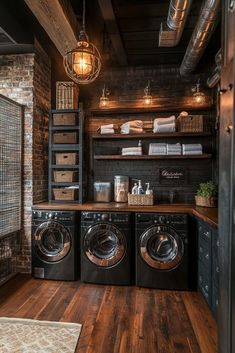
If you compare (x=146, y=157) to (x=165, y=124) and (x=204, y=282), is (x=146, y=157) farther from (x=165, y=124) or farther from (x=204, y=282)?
(x=204, y=282)

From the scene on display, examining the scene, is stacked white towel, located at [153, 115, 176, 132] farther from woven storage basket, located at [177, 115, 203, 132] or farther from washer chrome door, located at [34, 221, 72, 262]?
washer chrome door, located at [34, 221, 72, 262]

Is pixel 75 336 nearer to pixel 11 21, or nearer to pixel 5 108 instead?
pixel 5 108

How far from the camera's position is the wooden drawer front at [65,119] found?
12.0 ft

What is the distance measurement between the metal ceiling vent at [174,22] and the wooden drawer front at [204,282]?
7.95 feet

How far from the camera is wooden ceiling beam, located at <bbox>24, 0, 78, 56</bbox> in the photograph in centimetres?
233

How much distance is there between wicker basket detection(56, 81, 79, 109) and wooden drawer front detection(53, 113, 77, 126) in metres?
0.14

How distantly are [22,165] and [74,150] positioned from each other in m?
0.74

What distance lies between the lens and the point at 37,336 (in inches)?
84.4

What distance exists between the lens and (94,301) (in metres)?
2.79

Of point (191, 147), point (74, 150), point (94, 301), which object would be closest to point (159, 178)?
point (191, 147)

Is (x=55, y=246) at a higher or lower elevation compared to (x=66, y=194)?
lower

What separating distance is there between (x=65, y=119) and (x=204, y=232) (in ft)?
7.83

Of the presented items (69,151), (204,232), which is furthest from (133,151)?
(204,232)

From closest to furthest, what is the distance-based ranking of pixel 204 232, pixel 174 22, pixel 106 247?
pixel 174 22 → pixel 204 232 → pixel 106 247
